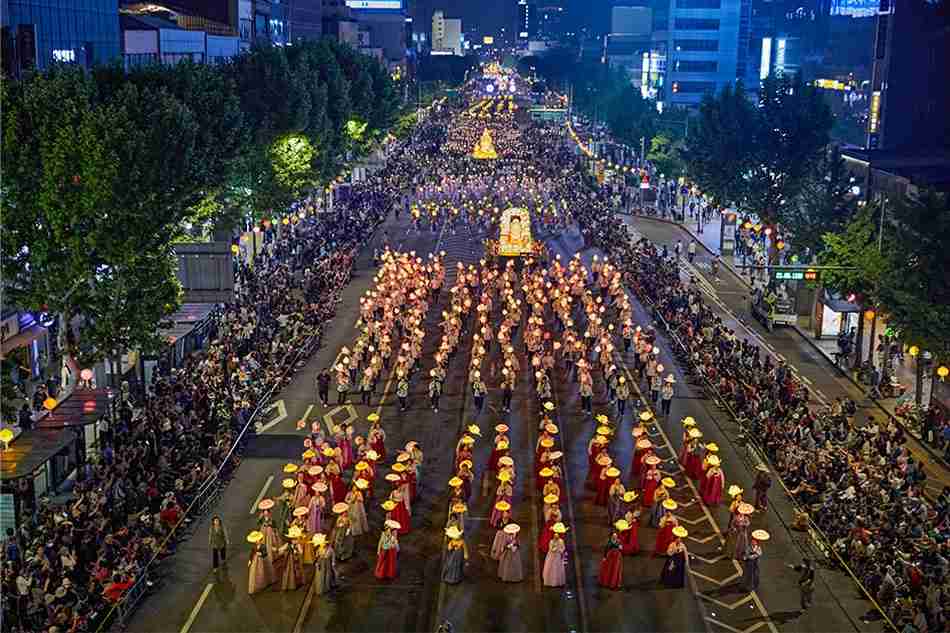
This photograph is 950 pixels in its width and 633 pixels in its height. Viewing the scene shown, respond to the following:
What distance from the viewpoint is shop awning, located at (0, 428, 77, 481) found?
2852 cm

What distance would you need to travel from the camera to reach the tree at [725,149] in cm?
7356

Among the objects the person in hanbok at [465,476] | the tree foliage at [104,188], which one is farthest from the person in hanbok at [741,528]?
the tree foliage at [104,188]

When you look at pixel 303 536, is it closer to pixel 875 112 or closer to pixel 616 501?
pixel 616 501

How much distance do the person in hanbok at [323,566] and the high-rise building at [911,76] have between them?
56.3 m

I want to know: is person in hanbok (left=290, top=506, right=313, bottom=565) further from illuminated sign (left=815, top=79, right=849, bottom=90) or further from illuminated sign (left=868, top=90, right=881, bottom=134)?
illuminated sign (left=815, top=79, right=849, bottom=90)

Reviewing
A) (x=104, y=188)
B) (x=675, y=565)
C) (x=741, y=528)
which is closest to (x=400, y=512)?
(x=675, y=565)

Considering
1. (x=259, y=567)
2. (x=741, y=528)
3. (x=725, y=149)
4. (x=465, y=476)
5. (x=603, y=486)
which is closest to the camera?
(x=259, y=567)

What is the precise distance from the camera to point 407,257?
60.8m

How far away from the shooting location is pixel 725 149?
245 feet

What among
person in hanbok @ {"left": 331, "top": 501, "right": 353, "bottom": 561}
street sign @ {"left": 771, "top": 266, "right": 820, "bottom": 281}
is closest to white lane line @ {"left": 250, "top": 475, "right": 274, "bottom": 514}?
person in hanbok @ {"left": 331, "top": 501, "right": 353, "bottom": 561}

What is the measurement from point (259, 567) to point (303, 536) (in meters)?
1.49

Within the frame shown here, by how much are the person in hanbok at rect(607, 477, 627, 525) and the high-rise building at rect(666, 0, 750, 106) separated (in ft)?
449

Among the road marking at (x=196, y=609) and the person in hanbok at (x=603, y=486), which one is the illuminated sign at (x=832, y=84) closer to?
the person in hanbok at (x=603, y=486)

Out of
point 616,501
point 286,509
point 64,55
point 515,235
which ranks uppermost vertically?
point 64,55
